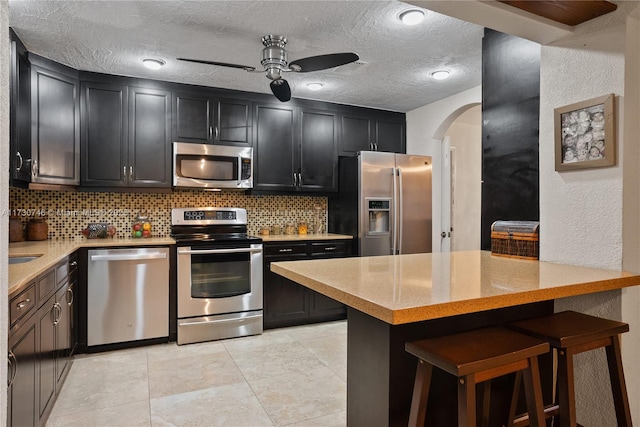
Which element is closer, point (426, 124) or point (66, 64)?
point (66, 64)

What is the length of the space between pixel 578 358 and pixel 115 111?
387cm

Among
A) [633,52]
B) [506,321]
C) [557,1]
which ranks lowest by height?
[506,321]

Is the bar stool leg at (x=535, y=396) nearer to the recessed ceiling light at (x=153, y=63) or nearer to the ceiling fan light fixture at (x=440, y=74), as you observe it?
the ceiling fan light fixture at (x=440, y=74)

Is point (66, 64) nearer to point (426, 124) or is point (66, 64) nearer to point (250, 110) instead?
point (250, 110)

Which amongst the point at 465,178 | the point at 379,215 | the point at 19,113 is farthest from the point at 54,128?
the point at 465,178

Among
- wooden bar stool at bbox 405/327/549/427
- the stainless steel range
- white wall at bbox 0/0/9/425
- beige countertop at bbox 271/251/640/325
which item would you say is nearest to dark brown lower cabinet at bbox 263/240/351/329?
the stainless steel range

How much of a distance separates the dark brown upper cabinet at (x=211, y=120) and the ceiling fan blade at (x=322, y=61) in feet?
4.96

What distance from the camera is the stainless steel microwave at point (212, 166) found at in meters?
3.80

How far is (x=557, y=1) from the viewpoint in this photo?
5.67 feet

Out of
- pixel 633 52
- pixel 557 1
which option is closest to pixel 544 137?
pixel 633 52

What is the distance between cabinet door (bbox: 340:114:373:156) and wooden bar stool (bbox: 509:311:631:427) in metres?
3.20

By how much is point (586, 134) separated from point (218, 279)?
3057 millimetres

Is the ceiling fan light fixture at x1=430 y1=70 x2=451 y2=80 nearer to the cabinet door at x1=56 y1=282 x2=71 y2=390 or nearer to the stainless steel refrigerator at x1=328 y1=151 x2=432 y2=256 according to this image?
the stainless steel refrigerator at x1=328 y1=151 x2=432 y2=256

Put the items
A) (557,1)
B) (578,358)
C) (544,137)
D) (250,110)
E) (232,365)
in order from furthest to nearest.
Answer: (250,110) < (232,365) < (544,137) < (578,358) < (557,1)
